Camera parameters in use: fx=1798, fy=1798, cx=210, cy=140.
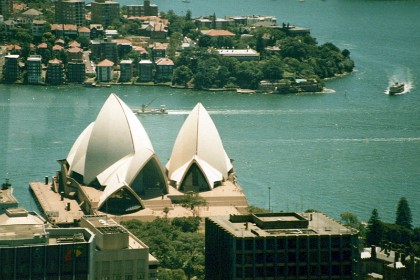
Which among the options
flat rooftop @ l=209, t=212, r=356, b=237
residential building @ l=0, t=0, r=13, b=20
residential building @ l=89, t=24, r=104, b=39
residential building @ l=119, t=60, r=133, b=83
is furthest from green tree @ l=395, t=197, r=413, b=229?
residential building @ l=0, t=0, r=13, b=20

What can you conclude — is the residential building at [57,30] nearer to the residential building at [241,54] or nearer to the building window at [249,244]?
the residential building at [241,54]

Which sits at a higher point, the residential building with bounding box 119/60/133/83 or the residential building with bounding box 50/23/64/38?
the residential building with bounding box 50/23/64/38

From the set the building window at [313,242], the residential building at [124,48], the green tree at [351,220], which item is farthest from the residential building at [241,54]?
the building window at [313,242]

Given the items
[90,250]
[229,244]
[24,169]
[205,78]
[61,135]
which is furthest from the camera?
[205,78]

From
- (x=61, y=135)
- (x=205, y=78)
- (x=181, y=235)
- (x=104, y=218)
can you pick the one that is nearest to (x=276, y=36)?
(x=205, y=78)

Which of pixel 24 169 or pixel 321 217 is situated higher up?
pixel 321 217

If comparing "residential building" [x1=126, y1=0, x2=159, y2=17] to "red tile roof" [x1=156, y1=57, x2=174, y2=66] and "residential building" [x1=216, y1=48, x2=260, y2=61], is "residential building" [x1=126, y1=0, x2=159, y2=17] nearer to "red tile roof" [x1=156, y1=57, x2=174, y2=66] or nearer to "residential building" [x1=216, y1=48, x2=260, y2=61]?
"residential building" [x1=216, y1=48, x2=260, y2=61]

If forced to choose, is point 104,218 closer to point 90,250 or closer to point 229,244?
point 229,244

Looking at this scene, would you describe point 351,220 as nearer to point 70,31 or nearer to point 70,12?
point 70,31
